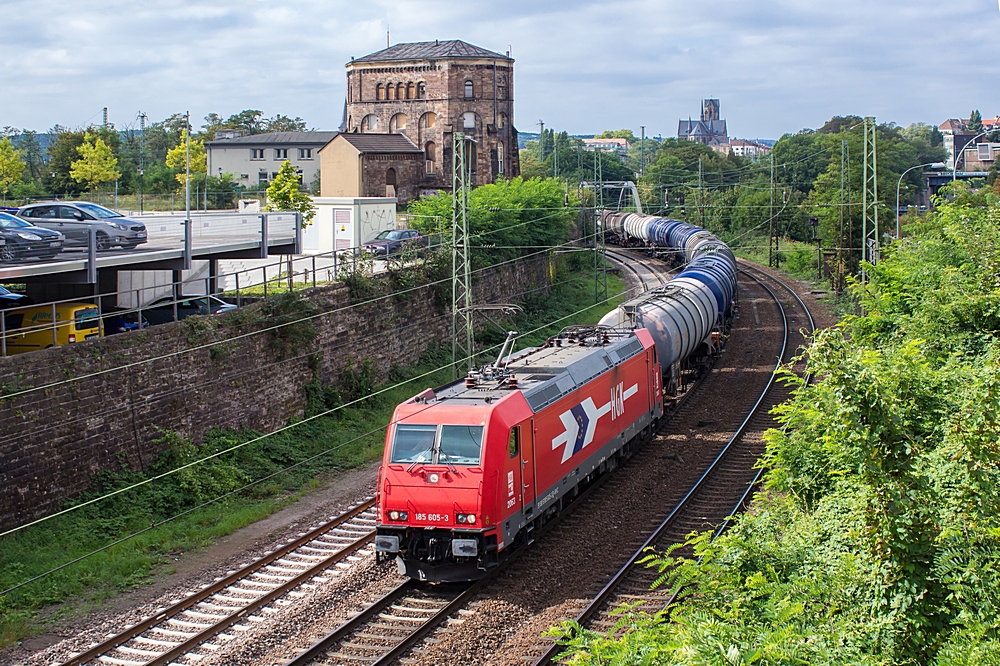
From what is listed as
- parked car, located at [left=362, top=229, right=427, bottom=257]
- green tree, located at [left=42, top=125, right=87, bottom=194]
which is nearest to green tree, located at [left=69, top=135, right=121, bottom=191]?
green tree, located at [left=42, top=125, right=87, bottom=194]

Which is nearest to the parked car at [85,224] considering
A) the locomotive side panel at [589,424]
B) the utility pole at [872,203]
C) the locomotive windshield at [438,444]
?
the locomotive windshield at [438,444]

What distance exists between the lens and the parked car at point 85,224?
23.6 m

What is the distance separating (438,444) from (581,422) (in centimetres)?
426

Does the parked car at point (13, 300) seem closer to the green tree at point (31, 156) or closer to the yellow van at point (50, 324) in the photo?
the yellow van at point (50, 324)

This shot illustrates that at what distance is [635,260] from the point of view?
2667 inches

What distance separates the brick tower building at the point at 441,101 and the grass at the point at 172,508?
4212cm

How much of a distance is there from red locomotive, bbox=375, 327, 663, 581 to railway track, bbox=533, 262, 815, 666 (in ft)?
6.19

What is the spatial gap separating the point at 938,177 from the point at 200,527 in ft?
392

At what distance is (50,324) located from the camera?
2155 centimetres

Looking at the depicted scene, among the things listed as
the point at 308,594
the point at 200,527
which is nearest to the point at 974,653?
the point at 308,594

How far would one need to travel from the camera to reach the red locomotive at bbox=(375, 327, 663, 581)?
15867 millimetres

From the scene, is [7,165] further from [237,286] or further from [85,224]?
[237,286]

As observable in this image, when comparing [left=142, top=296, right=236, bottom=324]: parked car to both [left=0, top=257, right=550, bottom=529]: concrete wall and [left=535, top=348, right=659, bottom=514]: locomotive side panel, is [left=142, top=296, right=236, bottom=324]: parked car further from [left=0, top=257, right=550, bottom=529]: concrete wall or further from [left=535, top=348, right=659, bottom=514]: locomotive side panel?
[left=535, top=348, right=659, bottom=514]: locomotive side panel

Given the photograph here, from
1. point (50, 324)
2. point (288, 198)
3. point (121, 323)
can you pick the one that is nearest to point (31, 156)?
point (288, 198)
